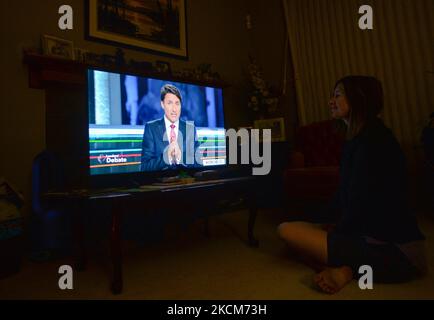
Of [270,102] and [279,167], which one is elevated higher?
[270,102]

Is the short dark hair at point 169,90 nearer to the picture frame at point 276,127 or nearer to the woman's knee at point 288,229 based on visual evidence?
the woman's knee at point 288,229

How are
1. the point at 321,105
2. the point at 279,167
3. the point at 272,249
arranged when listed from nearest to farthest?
1. the point at 272,249
2. the point at 279,167
3. the point at 321,105

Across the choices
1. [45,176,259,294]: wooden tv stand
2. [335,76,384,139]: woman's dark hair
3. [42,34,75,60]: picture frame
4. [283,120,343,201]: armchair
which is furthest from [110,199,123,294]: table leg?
[283,120,343,201]: armchair

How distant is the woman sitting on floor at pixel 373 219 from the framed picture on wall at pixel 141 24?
212cm

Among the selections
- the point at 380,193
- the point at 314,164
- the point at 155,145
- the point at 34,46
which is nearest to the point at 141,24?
the point at 34,46

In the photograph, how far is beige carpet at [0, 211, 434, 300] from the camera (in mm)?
1224

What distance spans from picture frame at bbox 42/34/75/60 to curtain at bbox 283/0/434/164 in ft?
8.10

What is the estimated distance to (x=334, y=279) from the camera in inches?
47.4

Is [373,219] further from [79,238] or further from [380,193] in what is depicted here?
[79,238]

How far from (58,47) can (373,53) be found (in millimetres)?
2963

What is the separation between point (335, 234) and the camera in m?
1.29
